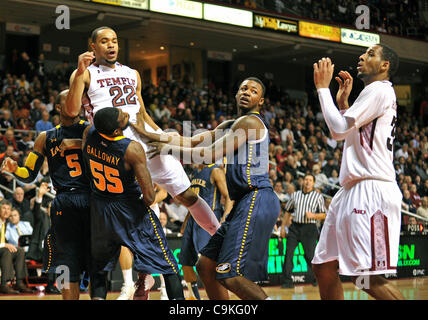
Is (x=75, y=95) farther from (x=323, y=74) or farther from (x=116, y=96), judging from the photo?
(x=323, y=74)

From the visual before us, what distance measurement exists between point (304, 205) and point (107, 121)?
759 centimetres

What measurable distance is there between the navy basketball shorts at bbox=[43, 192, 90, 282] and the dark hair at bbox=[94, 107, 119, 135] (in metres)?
0.96

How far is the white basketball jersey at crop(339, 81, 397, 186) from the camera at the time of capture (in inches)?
188

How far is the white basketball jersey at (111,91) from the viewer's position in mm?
5902

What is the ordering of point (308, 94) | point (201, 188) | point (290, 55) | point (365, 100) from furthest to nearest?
point (308, 94) → point (290, 55) → point (201, 188) → point (365, 100)

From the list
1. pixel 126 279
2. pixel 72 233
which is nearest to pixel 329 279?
pixel 72 233

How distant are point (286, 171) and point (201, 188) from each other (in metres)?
8.23

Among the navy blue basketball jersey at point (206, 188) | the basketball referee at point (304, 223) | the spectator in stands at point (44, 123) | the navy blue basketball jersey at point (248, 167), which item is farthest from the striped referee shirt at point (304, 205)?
the navy blue basketball jersey at point (248, 167)

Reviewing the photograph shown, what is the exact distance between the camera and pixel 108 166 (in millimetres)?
5051

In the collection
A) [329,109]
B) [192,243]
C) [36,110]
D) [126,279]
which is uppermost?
[36,110]

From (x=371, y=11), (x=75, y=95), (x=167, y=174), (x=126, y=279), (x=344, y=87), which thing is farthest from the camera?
(x=371, y=11)
